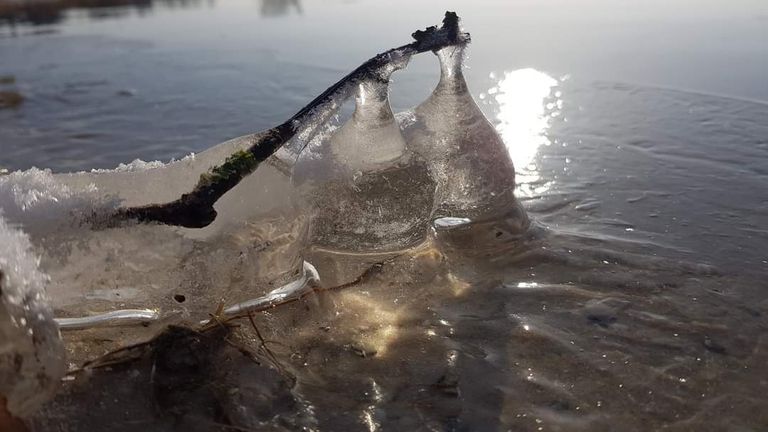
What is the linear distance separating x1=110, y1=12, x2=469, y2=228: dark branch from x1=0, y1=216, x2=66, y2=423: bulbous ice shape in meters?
0.37

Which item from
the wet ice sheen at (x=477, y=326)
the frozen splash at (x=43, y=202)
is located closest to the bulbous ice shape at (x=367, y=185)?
the wet ice sheen at (x=477, y=326)

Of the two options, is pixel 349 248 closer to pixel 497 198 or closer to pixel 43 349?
pixel 497 198

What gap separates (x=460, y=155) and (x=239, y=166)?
1.01 metres

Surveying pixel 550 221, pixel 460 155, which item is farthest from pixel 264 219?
pixel 550 221

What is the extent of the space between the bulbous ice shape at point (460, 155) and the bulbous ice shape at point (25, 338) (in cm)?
146

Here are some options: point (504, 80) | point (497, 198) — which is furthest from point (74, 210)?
point (504, 80)

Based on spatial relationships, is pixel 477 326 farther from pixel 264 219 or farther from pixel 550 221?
pixel 550 221

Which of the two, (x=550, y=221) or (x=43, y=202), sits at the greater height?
(x=43, y=202)

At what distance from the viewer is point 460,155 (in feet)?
8.27

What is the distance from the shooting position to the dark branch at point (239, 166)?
1775mm

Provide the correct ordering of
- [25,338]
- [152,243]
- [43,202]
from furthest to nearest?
[152,243] < [43,202] < [25,338]

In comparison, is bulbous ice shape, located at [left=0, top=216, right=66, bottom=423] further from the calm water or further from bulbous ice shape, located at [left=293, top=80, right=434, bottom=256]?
bulbous ice shape, located at [left=293, top=80, right=434, bottom=256]

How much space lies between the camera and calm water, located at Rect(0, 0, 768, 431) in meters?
1.64

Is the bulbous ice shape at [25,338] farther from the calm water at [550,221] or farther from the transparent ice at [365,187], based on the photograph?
the transparent ice at [365,187]
